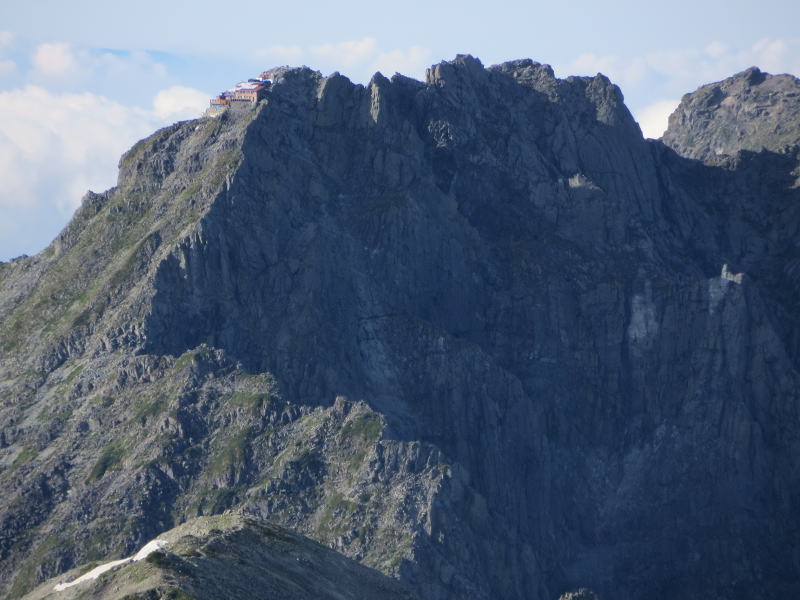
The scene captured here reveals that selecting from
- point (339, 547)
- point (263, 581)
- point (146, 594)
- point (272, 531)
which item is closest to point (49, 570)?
point (339, 547)

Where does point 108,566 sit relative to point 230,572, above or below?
above

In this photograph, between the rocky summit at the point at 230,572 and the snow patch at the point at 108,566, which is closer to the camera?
the rocky summit at the point at 230,572

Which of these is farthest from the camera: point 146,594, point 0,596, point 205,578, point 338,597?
point 0,596

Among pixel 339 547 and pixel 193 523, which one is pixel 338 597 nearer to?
pixel 193 523

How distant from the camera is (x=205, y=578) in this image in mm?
138125

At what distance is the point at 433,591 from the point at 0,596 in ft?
148

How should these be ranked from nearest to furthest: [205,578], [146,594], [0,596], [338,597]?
[146,594] → [205,578] → [338,597] → [0,596]

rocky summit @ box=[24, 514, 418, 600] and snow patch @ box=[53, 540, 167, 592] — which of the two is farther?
snow patch @ box=[53, 540, 167, 592]

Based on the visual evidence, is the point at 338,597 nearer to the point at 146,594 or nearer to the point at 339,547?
the point at 146,594

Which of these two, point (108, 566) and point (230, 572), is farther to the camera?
point (108, 566)

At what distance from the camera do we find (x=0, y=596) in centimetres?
19350

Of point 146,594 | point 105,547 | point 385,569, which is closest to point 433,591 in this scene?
point 385,569

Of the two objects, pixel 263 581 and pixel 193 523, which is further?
pixel 193 523

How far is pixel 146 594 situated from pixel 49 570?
2717 inches
